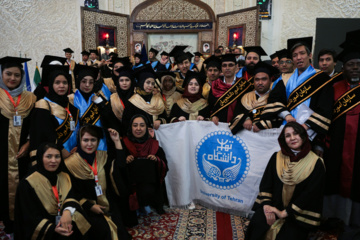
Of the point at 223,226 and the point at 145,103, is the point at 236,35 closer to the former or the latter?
the point at 145,103

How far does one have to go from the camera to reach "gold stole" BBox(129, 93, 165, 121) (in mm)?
4277

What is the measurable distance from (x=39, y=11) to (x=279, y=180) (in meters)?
12.9

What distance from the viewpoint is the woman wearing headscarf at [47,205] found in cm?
261

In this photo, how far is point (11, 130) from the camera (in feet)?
10.9

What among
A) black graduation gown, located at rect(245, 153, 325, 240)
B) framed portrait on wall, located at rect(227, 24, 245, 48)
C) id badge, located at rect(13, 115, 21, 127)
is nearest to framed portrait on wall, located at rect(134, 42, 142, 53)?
framed portrait on wall, located at rect(227, 24, 245, 48)

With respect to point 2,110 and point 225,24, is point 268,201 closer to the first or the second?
point 2,110

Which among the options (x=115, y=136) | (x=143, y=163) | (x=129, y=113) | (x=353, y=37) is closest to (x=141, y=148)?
(x=143, y=163)

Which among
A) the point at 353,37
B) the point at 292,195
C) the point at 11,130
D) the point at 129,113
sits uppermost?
the point at 353,37

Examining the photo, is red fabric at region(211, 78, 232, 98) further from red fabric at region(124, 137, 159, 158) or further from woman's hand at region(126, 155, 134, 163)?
woman's hand at region(126, 155, 134, 163)

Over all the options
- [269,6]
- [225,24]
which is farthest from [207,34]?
[269,6]

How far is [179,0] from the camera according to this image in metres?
13.6

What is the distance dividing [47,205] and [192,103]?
258 cm

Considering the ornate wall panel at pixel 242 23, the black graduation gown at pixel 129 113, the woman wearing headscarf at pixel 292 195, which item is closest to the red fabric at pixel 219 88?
the black graduation gown at pixel 129 113

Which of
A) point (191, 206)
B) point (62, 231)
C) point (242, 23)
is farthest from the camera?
point (242, 23)
